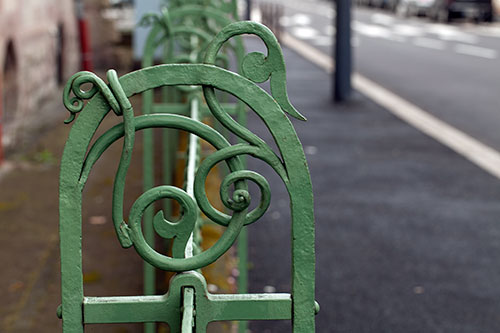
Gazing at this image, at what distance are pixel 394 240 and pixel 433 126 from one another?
4.72 m

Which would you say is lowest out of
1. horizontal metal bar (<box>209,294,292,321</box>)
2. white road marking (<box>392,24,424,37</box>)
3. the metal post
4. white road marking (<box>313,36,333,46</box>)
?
white road marking (<box>392,24,424,37</box>)

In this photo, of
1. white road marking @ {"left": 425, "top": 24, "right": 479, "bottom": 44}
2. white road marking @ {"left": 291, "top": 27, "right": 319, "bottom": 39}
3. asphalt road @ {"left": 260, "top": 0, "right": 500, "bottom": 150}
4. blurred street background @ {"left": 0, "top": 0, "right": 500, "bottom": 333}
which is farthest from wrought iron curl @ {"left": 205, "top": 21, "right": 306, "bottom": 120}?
white road marking @ {"left": 291, "top": 27, "right": 319, "bottom": 39}

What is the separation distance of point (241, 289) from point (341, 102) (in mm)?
8396

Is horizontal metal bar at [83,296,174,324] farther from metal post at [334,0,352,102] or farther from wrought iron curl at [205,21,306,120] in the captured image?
metal post at [334,0,352,102]

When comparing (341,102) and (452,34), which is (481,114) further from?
(452,34)

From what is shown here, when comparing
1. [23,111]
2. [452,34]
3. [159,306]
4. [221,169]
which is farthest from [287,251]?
[452,34]

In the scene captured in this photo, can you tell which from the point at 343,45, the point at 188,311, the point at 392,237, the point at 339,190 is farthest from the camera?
the point at 343,45

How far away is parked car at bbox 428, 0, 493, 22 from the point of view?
2934cm

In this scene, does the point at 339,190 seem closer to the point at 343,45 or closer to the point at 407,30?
the point at 343,45

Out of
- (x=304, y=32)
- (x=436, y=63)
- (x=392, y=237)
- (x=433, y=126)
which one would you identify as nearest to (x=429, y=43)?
(x=436, y=63)

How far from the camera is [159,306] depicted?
5.95 ft

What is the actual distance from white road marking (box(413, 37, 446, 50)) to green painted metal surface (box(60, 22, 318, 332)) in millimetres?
19804

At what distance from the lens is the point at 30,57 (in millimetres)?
9242

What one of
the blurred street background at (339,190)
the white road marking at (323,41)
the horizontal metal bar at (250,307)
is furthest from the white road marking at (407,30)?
the horizontal metal bar at (250,307)
